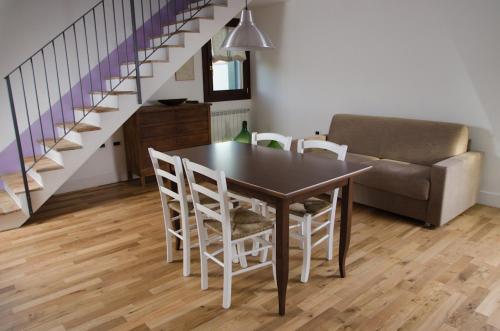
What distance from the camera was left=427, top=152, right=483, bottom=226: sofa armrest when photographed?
3.35 m

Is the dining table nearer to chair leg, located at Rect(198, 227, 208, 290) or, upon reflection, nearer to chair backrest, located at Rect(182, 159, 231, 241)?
chair backrest, located at Rect(182, 159, 231, 241)

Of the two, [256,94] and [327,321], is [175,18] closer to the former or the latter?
[256,94]

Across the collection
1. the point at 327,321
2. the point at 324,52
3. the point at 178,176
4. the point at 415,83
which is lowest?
the point at 327,321

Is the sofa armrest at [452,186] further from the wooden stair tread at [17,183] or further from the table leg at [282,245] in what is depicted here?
the wooden stair tread at [17,183]

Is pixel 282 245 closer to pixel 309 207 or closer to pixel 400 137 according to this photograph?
pixel 309 207

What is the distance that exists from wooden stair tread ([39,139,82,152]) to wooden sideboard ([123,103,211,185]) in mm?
842

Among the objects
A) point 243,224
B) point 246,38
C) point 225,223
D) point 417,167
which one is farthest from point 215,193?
point 417,167

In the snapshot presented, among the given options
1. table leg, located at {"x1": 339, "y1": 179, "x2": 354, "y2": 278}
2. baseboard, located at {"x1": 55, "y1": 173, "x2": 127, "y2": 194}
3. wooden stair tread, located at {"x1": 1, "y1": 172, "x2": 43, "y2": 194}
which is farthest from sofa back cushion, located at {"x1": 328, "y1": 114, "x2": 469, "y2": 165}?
wooden stair tread, located at {"x1": 1, "y1": 172, "x2": 43, "y2": 194}

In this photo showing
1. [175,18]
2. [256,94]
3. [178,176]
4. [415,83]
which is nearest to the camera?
[178,176]

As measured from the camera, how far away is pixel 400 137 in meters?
4.11

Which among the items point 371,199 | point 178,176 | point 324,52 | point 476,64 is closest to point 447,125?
point 476,64

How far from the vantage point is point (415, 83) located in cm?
429

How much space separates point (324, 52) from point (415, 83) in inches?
53.7

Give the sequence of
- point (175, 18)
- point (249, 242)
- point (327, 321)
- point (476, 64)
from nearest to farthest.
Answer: point (327, 321)
point (249, 242)
point (476, 64)
point (175, 18)
